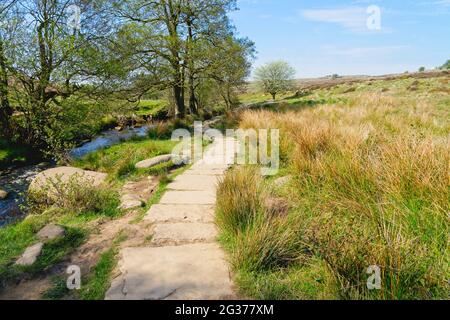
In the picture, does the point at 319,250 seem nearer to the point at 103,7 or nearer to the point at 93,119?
the point at 93,119

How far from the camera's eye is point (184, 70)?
550 inches

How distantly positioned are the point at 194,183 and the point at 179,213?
46.9 inches

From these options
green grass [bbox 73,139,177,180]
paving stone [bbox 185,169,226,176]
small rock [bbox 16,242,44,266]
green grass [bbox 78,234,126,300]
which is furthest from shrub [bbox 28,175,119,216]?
paving stone [bbox 185,169,226,176]

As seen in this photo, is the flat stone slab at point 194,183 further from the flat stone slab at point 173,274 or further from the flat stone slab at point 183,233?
the flat stone slab at point 173,274

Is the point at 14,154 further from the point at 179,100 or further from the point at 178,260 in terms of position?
the point at 178,260

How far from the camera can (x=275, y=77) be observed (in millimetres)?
39625

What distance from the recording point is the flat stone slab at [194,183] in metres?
4.57

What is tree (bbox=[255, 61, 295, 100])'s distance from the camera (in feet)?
129

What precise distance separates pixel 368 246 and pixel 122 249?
6.76 ft

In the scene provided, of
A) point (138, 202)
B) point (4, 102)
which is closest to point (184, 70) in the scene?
point (4, 102)

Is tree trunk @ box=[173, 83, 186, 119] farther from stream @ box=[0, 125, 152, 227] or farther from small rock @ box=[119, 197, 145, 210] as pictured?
small rock @ box=[119, 197, 145, 210]

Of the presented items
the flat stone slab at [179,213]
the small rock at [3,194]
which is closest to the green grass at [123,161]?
the small rock at [3,194]

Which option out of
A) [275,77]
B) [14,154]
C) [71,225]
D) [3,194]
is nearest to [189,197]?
[71,225]

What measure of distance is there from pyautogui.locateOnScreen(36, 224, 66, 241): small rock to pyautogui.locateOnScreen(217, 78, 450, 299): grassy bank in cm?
165
